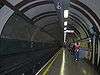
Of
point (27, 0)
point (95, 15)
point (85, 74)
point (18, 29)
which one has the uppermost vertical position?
point (27, 0)

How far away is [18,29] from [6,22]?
993 mm

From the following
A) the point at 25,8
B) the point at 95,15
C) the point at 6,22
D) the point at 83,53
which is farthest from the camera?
the point at 83,53

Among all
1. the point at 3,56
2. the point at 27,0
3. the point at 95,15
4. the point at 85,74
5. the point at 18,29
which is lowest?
the point at 85,74

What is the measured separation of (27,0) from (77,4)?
162 inches

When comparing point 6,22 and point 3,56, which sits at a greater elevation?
point 6,22

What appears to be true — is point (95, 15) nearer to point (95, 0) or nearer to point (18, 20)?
point (95, 0)

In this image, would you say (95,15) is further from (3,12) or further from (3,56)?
(3,56)

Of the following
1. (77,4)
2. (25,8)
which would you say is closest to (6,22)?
(25,8)

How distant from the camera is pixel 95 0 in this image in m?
16.2

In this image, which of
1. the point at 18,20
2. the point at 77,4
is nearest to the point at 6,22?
the point at 18,20

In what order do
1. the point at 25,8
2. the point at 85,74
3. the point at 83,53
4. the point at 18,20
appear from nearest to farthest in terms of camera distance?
the point at 85,74 → the point at 18,20 → the point at 25,8 → the point at 83,53

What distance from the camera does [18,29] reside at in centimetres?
1809

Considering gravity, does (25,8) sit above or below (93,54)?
above

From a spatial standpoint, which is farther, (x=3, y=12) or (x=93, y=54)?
(x=93, y=54)
